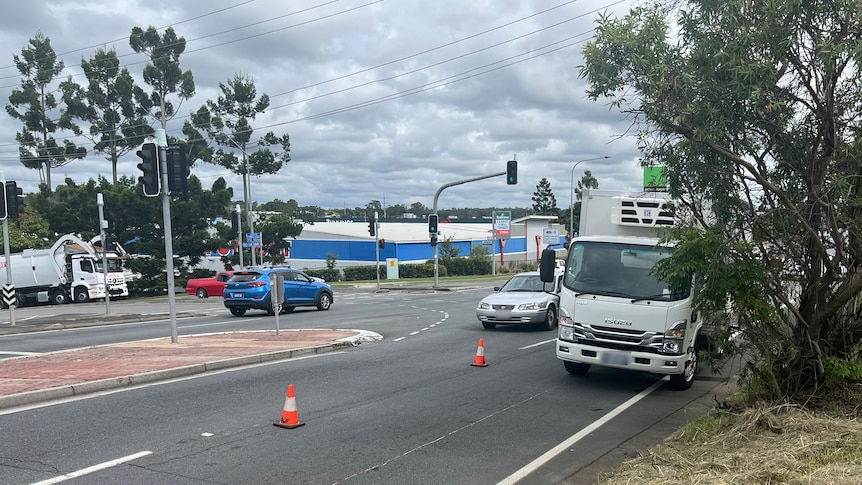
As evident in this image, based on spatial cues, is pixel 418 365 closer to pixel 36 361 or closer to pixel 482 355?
pixel 482 355

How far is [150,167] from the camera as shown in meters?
13.9

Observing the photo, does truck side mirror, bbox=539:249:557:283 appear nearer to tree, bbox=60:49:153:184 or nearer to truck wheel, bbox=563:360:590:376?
truck wheel, bbox=563:360:590:376

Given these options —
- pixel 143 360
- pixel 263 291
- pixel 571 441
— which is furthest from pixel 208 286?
pixel 571 441

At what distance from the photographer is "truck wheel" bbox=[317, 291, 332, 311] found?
25984mm

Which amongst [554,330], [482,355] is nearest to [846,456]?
[482,355]

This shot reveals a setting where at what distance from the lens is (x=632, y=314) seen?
9461 millimetres

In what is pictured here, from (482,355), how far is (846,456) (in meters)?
7.02

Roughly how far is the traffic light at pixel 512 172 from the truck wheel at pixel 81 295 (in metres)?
24.3

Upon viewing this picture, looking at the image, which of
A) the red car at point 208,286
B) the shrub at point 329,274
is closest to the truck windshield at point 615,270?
the red car at point 208,286

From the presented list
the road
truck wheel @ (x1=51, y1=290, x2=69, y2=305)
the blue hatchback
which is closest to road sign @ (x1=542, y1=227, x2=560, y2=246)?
truck wheel @ (x1=51, y1=290, x2=69, y2=305)

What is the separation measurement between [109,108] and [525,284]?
40.5m

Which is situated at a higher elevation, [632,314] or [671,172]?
[671,172]

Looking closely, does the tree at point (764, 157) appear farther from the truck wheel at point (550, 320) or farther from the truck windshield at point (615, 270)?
the truck wheel at point (550, 320)

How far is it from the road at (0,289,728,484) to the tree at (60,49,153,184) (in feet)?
135
